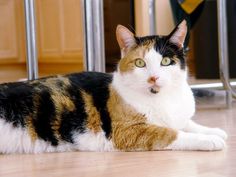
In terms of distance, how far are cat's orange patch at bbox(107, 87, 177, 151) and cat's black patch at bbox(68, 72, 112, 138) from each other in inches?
0.7

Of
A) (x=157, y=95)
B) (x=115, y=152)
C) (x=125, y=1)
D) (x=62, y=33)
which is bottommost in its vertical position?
(x=115, y=152)

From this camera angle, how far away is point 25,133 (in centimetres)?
123

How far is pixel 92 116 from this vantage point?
1237mm

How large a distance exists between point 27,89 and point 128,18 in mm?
1621

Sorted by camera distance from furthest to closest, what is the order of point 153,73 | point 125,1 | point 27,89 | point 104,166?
point 125,1 < point 27,89 < point 153,73 < point 104,166

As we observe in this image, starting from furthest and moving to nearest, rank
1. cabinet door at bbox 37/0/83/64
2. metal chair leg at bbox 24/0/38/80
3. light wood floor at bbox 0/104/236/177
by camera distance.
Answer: cabinet door at bbox 37/0/83/64 < metal chair leg at bbox 24/0/38/80 < light wood floor at bbox 0/104/236/177

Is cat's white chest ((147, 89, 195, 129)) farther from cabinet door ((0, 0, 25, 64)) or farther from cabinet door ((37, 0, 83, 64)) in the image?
cabinet door ((0, 0, 25, 64))

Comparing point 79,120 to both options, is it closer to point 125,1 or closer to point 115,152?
point 115,152

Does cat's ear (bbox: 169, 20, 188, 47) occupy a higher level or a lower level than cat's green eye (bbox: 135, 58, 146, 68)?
higher

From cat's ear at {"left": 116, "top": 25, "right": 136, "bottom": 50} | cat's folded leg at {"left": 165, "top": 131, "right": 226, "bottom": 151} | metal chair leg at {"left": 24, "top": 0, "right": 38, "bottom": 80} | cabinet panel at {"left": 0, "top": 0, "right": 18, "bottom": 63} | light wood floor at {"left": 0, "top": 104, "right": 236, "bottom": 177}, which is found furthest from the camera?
cabinet panel at {"left": 0, "top": 0, "right": 18, "bottom": 63}

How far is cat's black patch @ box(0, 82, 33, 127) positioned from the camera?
4.04 feet

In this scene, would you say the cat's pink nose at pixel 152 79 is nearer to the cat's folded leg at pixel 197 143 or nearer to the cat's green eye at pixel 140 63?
the cat's green eye at pixel 140 63

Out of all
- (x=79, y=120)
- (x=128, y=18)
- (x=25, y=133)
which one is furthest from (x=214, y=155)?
(x=128, y=18)

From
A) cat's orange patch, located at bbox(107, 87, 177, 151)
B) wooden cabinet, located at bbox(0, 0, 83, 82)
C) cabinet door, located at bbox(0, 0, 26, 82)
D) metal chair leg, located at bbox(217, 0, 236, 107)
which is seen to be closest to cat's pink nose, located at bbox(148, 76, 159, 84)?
cat's orange patch, located at bbox(107, 87, 177, 151)
